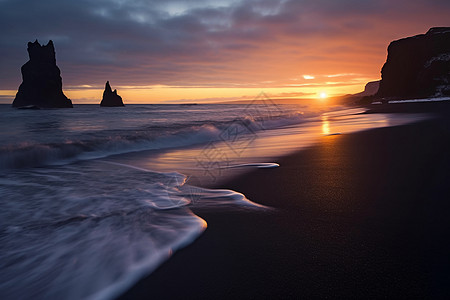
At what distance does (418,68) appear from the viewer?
5666cm

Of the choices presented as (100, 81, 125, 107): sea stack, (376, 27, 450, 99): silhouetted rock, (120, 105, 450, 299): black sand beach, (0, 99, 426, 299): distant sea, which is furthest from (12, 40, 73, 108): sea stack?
(120, 105, 450, 299): black sand beach

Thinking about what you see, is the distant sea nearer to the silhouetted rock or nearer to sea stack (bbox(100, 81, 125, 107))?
the silhouetted rock

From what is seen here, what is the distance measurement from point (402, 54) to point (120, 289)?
76334 millimetres

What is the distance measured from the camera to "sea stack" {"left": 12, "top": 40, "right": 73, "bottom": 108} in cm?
8638

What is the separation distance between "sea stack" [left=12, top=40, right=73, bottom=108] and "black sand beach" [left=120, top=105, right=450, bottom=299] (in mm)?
102372

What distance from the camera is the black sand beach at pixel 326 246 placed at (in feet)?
4.77

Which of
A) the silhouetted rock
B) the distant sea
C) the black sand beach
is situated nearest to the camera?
the black sand beach

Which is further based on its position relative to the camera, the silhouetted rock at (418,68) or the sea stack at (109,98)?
the sea stack at (109,98)

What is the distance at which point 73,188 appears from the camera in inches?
157

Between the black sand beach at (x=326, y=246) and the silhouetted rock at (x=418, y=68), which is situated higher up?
the silhouetted rock at (x=418, y=68)

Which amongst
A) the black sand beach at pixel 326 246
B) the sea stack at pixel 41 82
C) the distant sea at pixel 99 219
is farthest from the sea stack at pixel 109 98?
the black sand beach at pixel 326 246

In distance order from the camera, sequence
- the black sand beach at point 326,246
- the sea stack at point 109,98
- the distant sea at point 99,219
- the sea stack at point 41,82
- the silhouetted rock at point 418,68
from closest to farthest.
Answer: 1. the black sand beach at point 326,246
2. the distant sea at point 99,219
3. the silhouetted rock at point 418,68
4. the sea stack at point 41,82
5. the sea stack at point 109,98

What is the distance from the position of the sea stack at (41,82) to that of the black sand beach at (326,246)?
102372 millimetres

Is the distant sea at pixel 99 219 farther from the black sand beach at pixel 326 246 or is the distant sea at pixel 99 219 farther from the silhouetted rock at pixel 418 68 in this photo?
the silhouetted rock at pixel 418 68
